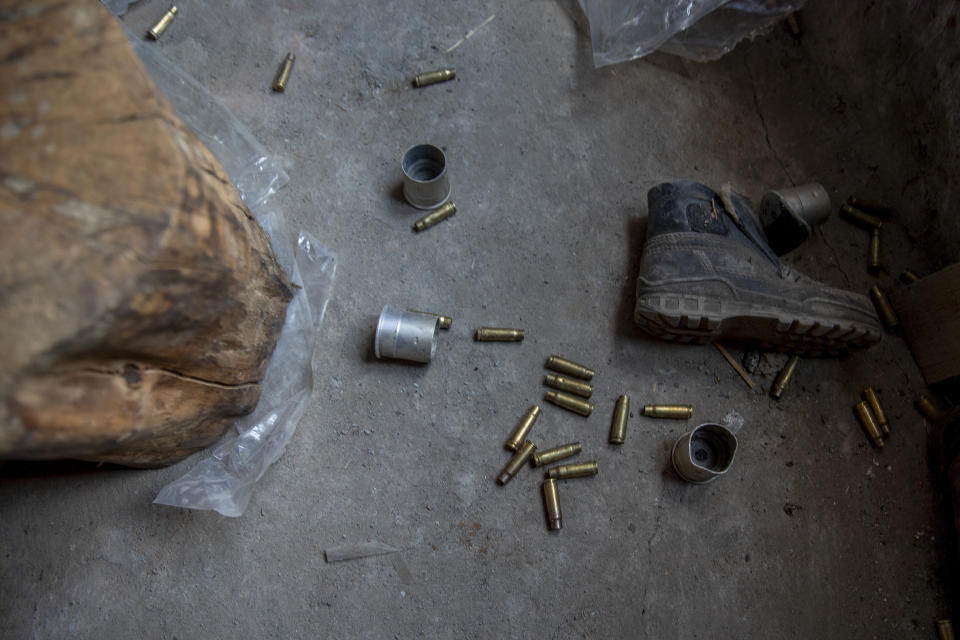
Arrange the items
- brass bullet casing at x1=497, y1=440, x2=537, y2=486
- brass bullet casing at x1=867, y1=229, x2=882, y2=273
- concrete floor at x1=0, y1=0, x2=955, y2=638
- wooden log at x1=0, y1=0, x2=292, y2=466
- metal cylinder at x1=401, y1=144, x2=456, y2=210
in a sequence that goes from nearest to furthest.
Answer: wooden log at x1=0, y1=0, x2=292, y2=466 → concrete floor at x1=0, y1=0, x2=955, y2=638 → brass bullet casing at x1=497, y1=440, x2=537, y2=486 → metal cylinder at x1=401, y1=144, x2=456, y2=210 → brass bullet casing at x1=867, y1=229, x2=882, y2=273

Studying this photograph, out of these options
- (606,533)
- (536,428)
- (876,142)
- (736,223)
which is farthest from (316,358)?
(876,142)

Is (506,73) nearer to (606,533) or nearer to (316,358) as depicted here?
(316,358)

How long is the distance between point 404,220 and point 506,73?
86cm

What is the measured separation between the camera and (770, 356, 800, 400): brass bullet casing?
88.7 inches

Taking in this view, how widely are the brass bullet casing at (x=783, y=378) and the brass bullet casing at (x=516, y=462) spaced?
0.94 metres

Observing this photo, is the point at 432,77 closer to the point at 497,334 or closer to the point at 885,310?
the point at 497,334

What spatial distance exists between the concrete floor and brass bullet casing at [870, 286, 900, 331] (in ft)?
0.26

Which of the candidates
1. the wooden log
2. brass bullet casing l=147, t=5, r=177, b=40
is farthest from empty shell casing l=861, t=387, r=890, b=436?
brass bullet casing l=147, t=5, r=177, b=40

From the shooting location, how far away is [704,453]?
2184 millimetres

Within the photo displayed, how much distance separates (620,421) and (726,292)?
0.60 metres

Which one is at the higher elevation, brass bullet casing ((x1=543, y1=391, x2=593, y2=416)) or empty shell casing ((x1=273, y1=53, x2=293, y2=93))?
empty shell casing ((x1=273, y1=53, x2=293, y2=93))

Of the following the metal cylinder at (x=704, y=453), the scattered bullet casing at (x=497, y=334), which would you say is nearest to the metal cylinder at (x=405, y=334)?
the scattered bullet casing at (x=497, y=334)

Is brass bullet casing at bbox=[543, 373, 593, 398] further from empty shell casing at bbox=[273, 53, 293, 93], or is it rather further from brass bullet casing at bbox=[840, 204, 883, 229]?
empty shell casing at bbox=[273, 53, 293, 93]

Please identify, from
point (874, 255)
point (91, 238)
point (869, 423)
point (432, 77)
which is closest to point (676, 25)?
point (432, 77)
